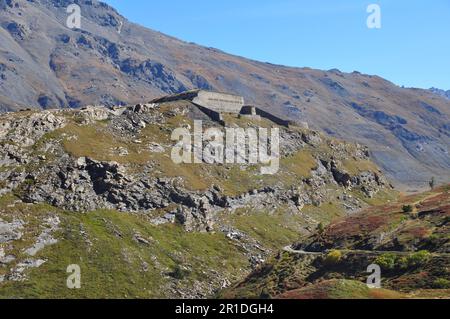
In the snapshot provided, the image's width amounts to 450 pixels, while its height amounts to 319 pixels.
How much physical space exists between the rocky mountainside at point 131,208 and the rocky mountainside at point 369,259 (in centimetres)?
2246

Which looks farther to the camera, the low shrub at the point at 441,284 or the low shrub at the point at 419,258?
the low shrub at the point at 419,258

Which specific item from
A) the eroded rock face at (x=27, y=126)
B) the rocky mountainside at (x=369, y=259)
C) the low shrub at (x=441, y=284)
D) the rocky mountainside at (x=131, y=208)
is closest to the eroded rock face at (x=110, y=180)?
the eroded rock face at (x=27, y=126)

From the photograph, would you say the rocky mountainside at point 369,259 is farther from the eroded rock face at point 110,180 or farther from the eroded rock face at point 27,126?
the eroded rock face at point 27,126

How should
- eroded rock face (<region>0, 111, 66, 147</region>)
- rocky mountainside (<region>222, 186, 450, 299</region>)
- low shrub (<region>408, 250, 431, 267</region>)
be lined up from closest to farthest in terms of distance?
rocky mountainside (<region>222, 186, 450, 299</region>), low shrub (<region>408, 250, 431, 267</region>), eroded rock face (<region>0, 111, 66, 147</region>)

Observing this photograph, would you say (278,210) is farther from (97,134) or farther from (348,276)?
(348,276)

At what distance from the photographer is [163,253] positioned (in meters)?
119

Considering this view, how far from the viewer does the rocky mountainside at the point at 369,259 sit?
67.0 meters

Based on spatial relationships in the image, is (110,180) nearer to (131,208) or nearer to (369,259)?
(131,208)

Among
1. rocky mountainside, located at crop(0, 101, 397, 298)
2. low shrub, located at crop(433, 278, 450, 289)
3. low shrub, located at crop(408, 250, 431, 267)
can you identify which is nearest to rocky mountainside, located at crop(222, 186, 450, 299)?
low shrub, located at crop(408, 250, 431, 267)

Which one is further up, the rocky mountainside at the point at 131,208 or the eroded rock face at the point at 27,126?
the eroded rock face at the point at 27,126

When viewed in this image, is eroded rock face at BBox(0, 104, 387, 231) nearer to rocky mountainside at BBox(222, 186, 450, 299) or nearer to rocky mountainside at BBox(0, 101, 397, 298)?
rocky mountainside at BBox(0, 101, 397, 298)

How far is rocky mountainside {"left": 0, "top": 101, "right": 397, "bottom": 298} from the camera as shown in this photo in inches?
4146

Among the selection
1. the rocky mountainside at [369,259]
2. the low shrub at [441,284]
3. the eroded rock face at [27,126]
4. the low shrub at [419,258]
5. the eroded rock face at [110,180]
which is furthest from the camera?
the eroded rock face at [27,126]

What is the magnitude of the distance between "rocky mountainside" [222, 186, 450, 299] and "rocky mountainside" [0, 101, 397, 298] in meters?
22.5
